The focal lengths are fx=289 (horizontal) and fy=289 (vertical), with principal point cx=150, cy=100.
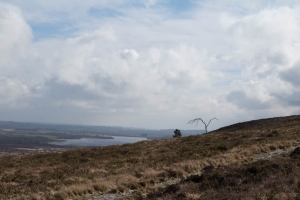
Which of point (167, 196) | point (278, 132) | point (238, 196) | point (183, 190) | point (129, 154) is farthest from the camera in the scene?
point (278, 132)

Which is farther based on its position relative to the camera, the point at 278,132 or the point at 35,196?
the point at 278,132

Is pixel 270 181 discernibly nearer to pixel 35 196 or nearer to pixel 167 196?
pixel 167 196

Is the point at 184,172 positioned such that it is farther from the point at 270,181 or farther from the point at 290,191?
the point at 290,191

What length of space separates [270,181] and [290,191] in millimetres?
1746

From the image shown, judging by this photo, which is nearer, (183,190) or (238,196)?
(238,196)

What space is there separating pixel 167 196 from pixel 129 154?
1949 centimetres

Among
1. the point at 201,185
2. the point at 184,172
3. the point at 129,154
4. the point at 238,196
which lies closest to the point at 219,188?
the point at 201,185

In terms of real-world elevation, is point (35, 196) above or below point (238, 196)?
below

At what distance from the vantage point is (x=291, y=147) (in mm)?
27094

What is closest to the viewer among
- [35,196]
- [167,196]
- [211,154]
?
[167,196]

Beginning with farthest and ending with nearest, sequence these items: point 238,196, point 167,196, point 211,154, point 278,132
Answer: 1. point 278,132
2. point 211,154
3. point 167,196
4. point 238,196

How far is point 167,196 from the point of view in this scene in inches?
488

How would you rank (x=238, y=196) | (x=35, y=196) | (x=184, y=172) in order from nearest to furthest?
(x=238, y=196), (x=35, y=196), (x=184, y=172)

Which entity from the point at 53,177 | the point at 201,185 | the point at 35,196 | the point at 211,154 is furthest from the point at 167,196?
the point at 211,154
